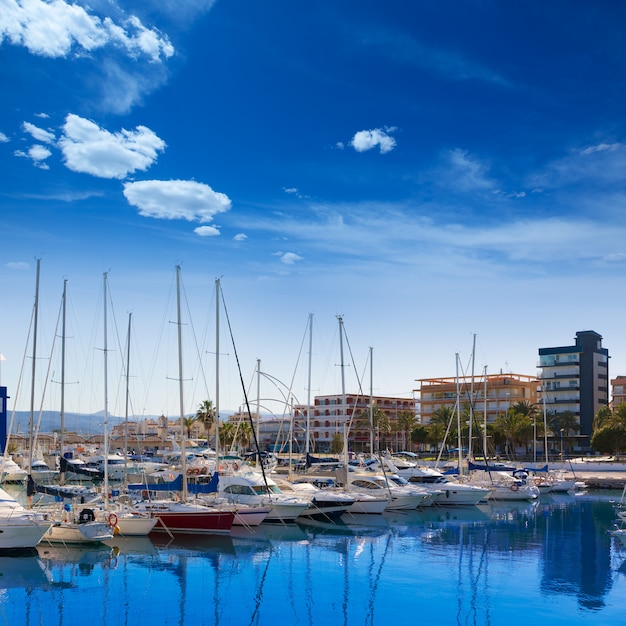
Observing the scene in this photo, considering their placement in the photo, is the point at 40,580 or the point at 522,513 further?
the point at 522,513

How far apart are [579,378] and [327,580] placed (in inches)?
4102

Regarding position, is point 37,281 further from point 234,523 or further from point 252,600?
point 252,600

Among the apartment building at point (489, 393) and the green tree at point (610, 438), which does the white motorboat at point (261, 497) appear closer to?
the green tree at point (610, 438)

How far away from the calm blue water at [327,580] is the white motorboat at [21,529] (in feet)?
2.21

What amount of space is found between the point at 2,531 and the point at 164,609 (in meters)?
11.3

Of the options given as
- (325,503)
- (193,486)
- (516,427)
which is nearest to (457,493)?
(325,503)

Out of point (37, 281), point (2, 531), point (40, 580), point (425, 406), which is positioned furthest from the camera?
point (425, 406)

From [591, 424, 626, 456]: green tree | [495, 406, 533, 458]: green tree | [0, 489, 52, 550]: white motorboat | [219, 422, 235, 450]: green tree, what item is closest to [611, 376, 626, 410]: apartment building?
[495, 406, 533, 458]: green tree

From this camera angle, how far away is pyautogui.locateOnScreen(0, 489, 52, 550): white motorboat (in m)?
33.4

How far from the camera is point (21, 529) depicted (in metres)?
33.4

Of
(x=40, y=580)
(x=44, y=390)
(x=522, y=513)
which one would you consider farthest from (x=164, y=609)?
(x=522, y=513)

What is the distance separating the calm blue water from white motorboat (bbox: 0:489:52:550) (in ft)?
2.21

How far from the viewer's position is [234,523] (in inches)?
1690

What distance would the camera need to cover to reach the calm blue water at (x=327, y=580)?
25797mm
